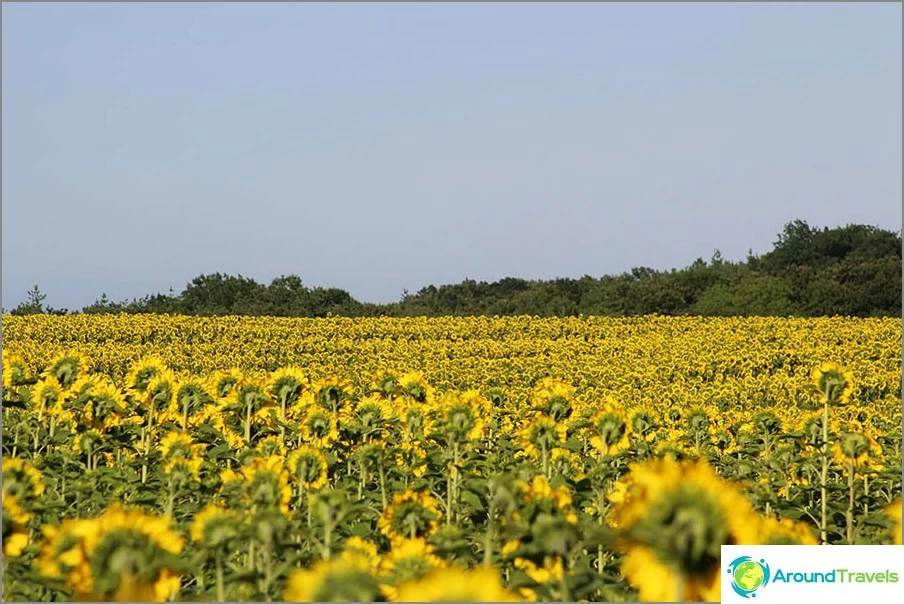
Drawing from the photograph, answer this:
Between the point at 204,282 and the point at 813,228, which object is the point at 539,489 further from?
the point at 813,228

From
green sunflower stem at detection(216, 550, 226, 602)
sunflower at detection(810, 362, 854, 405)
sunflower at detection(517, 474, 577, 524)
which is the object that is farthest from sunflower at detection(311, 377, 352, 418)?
green sunflower stem at detection(216, 550, 226, 602)

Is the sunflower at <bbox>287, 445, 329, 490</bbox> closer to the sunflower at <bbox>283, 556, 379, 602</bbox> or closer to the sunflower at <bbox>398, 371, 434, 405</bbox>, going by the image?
the sunflower at <bbox>398, 371, 434, 405</bbox>

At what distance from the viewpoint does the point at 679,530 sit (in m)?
2.29

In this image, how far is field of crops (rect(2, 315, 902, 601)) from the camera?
2.48 metres

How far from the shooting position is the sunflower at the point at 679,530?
2.29 metres

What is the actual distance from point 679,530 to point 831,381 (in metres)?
3.97

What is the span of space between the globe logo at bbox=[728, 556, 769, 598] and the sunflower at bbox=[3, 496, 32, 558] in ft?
7.62

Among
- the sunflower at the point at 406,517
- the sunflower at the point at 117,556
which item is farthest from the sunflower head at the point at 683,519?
the sunflower at the point at 406,517

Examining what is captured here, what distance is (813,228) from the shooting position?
2256 inches

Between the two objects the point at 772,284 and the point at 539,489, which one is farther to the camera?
the point at 772,284

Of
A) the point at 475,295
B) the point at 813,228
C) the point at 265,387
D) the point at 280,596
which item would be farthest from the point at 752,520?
the point at 813,228

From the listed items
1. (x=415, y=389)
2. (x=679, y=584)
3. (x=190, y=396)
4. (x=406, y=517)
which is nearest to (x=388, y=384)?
(x=415, y=389)

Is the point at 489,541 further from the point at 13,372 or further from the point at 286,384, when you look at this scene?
the point at 13,372

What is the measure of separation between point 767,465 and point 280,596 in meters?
3.80
